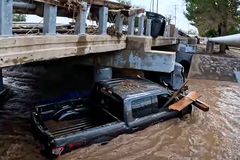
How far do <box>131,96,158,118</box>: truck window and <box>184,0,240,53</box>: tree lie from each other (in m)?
17.0

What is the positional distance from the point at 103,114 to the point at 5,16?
2.85 metres

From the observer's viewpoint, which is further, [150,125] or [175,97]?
[175,97]

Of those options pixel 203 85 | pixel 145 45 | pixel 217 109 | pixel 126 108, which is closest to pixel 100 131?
pixel 126 108

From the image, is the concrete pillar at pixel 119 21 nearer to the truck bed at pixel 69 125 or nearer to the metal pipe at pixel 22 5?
the truck bed at pixel 69 125

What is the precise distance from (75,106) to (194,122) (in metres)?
3.11

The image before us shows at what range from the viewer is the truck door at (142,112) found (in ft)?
16.7

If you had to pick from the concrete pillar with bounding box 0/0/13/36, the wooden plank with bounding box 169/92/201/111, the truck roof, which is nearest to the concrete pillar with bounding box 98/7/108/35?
the truck roof

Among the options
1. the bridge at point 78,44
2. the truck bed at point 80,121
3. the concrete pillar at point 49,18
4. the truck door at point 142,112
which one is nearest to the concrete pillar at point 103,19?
the bridge at point 78,44

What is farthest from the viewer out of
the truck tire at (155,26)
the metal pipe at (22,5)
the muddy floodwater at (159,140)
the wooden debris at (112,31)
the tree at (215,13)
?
the tree at (215,13)

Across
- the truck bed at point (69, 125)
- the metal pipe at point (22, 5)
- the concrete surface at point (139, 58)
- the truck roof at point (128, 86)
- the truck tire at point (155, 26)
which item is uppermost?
the truck tire at point (155, 26)

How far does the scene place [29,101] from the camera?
332 inches

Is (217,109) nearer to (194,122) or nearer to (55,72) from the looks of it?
(194,122)

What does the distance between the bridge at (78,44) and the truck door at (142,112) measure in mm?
1618

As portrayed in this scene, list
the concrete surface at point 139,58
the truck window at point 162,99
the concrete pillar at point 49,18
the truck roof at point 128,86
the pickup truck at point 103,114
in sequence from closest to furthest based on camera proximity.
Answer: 1. the concrete pillar at point 49,18
2. the pickup truck at point 103,114
3. the truck roof at point 128,86
4. the truck window at point 162,99
5. the concrete surface at point 139,58
